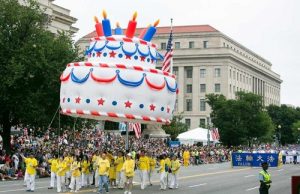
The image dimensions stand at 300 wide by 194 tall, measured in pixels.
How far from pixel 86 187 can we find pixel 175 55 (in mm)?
90502

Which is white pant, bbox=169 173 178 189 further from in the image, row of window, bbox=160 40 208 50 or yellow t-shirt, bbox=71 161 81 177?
row of window, bbox=160 40 208 50

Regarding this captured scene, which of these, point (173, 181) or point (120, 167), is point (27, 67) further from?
point (173, 181)

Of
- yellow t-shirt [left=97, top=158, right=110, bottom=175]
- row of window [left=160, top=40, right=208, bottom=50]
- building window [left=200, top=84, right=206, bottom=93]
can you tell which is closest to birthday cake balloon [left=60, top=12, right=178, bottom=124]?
yellow t-shirt [left=97, top=158, right=110, bottom=175]

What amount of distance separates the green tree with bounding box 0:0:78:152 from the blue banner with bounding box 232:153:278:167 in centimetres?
1901

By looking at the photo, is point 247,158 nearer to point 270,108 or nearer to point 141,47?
point 141,47

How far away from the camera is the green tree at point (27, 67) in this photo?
1416 inches

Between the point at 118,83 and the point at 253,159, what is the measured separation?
1285 inches

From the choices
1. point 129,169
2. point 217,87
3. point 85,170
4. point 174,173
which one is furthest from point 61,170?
point 217,87

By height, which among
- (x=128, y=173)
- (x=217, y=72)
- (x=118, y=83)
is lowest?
(x=128, y=173)

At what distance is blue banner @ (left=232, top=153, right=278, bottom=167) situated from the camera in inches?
1953

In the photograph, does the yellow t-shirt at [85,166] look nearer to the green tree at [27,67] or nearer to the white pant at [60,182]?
the white pant at [60,182]

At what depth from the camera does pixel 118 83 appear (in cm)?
2036

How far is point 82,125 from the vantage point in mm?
42188

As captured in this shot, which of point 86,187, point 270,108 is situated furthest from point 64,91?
point 270,108
